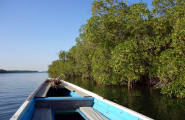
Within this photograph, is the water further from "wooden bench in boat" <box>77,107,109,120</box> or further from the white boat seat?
"wooden bench in boat" <box>77,107,109,120</box>

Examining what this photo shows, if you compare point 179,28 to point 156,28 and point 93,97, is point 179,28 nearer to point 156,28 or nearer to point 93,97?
point 156,28

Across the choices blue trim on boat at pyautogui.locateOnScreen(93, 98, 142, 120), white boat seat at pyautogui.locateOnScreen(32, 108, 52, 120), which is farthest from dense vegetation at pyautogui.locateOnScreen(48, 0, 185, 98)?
white boat seat at pyautogui.locateOnScreen(32, 108, 52, 120)

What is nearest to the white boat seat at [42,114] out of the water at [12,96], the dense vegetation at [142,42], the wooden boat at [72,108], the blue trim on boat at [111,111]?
the wooden boat at [72,108]

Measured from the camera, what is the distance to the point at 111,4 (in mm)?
19328

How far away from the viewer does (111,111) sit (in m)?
5.01

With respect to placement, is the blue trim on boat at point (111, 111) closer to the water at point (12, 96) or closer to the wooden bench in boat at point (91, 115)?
the wooden bench in boat at point (91, 115)

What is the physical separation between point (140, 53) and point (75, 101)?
36.4 ft

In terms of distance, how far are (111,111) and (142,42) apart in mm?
11827

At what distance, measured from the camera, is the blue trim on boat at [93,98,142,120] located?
14.0 ft

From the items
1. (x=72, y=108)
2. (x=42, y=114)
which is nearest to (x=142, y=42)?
(x=72, y=108)

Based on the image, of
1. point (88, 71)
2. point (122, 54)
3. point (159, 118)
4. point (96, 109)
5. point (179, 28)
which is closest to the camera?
point (96, 109)

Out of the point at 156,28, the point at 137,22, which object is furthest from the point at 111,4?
the point at 156,28

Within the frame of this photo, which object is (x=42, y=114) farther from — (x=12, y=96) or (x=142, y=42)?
(x=142, y=42)

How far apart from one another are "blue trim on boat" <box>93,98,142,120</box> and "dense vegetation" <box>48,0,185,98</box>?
26.2ft
